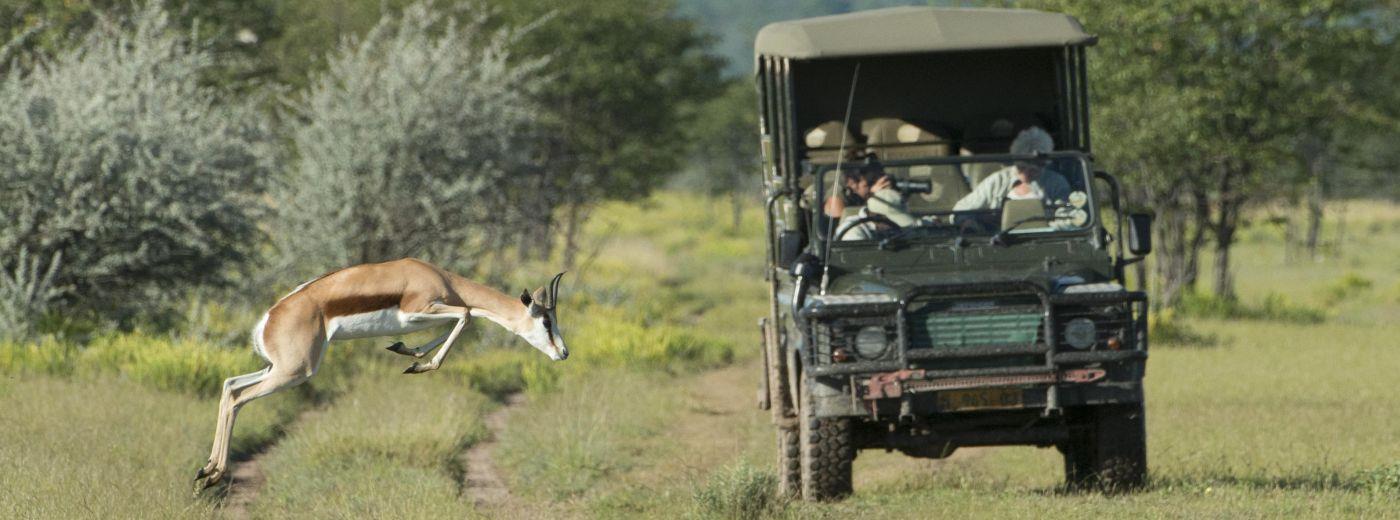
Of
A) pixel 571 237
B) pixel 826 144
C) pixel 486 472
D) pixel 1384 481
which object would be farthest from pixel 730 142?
pixel 1384 481

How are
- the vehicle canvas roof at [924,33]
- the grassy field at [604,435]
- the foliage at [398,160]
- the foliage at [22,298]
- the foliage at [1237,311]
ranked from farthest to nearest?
1. the foliage at [1237,311]
2. the foliage at [398,160]
3. the foliage at [22,298]
4. the vehicle canvas roof at [924,33]
5. the grassy field at [604,435]

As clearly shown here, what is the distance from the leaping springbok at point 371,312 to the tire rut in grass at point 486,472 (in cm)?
445

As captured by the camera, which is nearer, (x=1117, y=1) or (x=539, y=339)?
(x=539, y=339)

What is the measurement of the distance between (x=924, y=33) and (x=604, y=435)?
12.4ft

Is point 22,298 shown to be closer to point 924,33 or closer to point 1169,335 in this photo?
point 924,33

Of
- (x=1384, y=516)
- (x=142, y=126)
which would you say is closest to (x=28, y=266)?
(x=142, y=126)

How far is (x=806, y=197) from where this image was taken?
10023 mm

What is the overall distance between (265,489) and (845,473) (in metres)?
3.37

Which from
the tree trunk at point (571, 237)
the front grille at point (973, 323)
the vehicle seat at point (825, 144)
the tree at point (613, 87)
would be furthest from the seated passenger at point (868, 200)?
the tree at point (613, 87)

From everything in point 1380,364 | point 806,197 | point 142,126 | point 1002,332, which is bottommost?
point 1380,364

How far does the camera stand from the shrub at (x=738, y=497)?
816 centimetres

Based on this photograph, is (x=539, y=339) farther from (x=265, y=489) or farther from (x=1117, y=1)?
(x=1117, y=1)

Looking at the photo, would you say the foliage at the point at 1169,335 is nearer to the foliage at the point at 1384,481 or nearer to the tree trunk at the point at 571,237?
the tree trunk at the point at 571,237

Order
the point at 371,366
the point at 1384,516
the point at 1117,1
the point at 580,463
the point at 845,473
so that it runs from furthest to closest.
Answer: the point at 1117,1 → the point at 371,366 → the point at 580,463 → the point at 845,473 → the point at 1384,516
